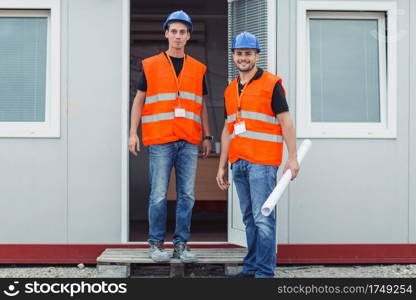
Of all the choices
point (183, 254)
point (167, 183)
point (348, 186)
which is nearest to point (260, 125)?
point (167, 183)

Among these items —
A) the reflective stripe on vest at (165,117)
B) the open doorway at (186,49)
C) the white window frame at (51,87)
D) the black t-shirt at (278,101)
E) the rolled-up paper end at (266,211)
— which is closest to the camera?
the rolled-up paper end at (266,211)

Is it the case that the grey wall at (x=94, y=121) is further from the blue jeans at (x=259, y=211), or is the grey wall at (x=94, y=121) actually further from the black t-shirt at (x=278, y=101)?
the black t-shirt at (x=278, y=101)

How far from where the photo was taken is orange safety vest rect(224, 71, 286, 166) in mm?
5328

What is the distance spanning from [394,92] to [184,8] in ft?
12.2

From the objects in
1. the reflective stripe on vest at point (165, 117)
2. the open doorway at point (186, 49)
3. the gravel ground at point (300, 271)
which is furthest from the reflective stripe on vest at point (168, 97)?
the open doorway at point (186, 49)

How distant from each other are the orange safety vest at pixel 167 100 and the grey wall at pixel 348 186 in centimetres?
107

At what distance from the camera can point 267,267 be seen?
5332 millimetres

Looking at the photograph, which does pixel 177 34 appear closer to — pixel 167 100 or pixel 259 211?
pixel 167 100

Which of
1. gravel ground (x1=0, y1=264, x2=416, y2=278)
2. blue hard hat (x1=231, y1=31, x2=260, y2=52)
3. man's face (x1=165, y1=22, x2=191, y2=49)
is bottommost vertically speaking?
gravel ground (x1=0, y1=264, x2=416, y2=278)

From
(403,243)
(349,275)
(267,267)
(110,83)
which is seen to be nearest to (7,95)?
(110,83)

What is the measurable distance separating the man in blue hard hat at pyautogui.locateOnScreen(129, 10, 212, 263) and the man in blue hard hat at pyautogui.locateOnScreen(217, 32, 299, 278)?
0.41m

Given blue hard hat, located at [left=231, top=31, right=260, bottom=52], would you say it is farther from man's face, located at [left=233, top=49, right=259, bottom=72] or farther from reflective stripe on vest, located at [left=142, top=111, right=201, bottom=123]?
reflective stripe on vest, located at [left=142, top=111, right=201, bottom=123]

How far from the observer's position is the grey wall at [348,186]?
21.0 feet

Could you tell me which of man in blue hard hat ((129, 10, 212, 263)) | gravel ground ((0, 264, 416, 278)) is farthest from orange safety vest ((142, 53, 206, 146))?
gravel ground ((0, 264, 416, 278))
